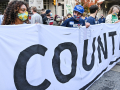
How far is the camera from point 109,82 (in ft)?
11.8

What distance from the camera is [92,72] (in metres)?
3.48

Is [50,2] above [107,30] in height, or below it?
above

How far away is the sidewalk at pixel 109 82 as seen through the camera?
331 centimetres

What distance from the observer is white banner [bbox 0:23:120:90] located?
190 cm

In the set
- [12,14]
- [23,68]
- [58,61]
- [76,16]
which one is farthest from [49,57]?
[76,16]

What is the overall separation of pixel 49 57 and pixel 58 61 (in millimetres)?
244

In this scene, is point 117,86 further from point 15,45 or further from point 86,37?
point 15,45

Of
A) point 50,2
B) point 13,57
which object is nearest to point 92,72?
point 13,57

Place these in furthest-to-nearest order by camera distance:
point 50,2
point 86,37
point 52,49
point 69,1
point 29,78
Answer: point 69,1 → point 50,2 → point 86,37 → point 52,49 → point 29,78

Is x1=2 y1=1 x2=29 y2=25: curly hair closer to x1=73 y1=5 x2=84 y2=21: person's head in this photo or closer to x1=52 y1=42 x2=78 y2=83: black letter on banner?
x1=52 y1=42 x2=78 y2=83: black letter on banner

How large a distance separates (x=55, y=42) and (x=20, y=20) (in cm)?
77

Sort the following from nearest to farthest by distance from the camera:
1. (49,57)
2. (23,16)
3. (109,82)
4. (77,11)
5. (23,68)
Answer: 1. (23,68)
2. (49,57)
3. (23,16)
4. (77,11)
5. (109,82)

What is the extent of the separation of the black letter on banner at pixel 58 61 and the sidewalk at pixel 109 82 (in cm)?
79

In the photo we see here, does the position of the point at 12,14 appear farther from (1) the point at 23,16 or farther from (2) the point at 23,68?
(2) the point at 23,68
